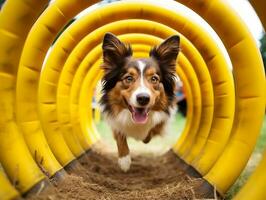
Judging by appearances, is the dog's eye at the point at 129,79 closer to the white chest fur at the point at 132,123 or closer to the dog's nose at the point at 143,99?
the dog's nose at the point at 143,99

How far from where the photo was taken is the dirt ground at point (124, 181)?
10.8ft

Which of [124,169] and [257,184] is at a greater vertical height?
[257,184]

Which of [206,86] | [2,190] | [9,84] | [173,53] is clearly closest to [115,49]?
[173,53]

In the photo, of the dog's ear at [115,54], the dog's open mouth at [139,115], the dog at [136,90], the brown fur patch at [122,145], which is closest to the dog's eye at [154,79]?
the dog at [136,90]

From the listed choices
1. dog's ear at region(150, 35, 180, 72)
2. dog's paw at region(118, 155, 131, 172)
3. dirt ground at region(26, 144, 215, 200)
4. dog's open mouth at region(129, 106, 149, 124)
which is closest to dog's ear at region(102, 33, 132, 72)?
dog's ear at region(150, 35, 180, 72)

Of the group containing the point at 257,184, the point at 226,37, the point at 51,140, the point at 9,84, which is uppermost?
the point at 226,37

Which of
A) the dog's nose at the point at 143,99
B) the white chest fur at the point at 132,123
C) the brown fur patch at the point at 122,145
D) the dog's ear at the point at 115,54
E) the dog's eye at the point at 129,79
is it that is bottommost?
the brown fur patch at the point at 122,145

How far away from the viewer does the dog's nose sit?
430cm

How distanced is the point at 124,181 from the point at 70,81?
1440 mm

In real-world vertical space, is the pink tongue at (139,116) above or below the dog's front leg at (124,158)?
above

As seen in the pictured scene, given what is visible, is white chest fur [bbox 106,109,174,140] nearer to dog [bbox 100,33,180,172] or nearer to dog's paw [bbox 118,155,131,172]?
dog [bbox 100,33,180,172]

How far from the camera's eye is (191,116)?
20.6 ft

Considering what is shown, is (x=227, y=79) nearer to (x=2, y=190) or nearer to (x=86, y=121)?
(x=2, y=190)

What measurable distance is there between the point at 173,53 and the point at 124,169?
1605 millimetres
